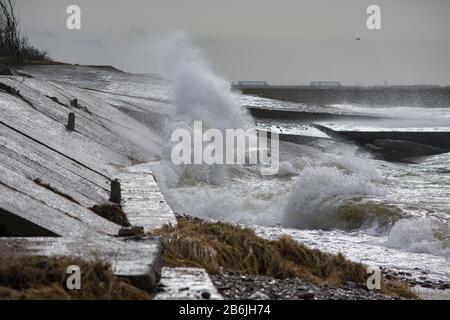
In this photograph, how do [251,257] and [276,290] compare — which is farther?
[251,257]

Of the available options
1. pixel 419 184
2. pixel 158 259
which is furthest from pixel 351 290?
pixel 419 184

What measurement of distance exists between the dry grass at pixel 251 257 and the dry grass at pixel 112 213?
0.55 m

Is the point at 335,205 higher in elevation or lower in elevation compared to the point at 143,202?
lower

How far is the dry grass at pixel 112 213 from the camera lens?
258 inches

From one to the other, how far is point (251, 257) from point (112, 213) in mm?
1711

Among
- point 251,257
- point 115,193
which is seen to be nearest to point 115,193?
point 115,193

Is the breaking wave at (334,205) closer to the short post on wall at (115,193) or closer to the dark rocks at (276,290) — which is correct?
the short post on wall at (115,193)

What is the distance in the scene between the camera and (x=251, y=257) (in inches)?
219

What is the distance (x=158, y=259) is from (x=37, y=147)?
4.14 meters

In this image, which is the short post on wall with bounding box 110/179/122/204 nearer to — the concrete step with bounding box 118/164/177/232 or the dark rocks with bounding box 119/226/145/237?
the concrete step with bounding box 118/164/177/232

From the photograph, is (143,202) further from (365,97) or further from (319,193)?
(365,97)

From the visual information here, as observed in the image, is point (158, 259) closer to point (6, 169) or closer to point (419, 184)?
point (6, 169)

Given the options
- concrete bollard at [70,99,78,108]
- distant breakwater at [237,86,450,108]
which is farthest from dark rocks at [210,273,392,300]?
distant breakwater at [237,86,450,108]

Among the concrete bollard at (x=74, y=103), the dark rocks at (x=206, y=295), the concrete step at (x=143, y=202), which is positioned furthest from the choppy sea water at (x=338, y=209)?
the dark rocks at (x=206, y=295)
